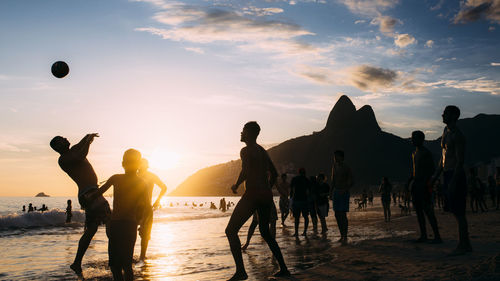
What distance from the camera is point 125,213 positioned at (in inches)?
179

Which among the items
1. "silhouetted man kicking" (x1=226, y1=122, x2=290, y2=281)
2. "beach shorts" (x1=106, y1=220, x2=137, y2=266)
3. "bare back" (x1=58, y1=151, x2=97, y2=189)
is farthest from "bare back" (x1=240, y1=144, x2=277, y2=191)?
"bare back" (x1=58, y1=151, x2=97, y2=189)

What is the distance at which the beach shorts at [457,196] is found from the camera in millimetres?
6473

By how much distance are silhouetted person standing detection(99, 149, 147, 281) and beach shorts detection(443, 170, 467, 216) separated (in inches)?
192

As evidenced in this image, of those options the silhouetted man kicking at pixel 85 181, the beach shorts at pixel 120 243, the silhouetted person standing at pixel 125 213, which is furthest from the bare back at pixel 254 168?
the silhouetted man kicking at pixel 85 181

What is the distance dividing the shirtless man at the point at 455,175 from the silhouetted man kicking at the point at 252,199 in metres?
3.00

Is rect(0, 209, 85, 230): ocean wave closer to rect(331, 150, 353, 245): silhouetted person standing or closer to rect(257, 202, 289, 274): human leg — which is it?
rect(331, 150, 353, 245): silhouetted person standing

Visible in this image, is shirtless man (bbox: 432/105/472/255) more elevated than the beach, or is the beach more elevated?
shirtless man (bbox: 432/105/472/255)

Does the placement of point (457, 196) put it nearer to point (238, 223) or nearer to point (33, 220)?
point (238, 223)

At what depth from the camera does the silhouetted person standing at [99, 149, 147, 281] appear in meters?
4.46

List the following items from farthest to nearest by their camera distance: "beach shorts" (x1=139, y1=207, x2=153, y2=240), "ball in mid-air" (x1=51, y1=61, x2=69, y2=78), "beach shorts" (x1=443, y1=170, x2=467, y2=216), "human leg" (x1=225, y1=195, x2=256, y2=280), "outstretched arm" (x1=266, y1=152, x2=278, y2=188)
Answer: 1. "ball in mid-air" (x1=51, y1=61, x2=69, y2=78)
2. "beach shorts" (x1=139, y1=207, x2=153, y2=240)
3. "beach shorts" (x1=443, y1=170, x2=467, y2=216)
4. "outstretched arm" (x1=266, y1=152, x2=278, y2=188)
5. "human leg" (x1=225, y1=195, x2=256, y2=280)

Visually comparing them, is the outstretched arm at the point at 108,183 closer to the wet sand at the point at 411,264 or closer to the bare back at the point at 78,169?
the bare back at the point at 78,169

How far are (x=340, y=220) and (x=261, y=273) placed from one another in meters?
4.42

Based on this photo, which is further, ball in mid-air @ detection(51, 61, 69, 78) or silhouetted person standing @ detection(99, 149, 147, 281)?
ball in mid-air @ detection(51, 61, 69, 78)

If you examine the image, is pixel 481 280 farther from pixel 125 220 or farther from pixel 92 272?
pixel 92 272
